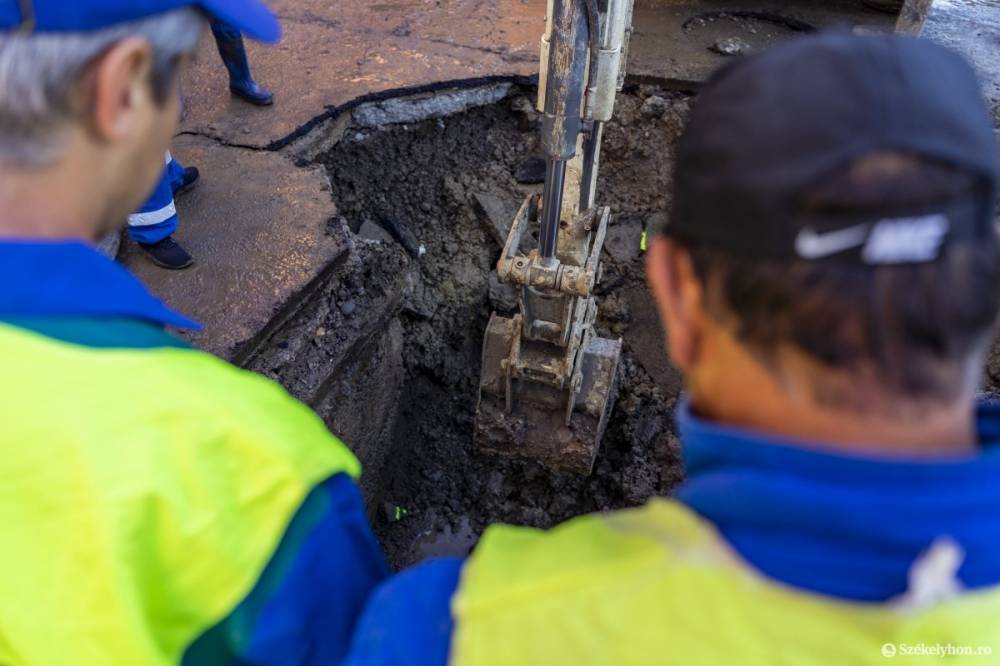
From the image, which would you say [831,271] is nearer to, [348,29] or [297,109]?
[297,109]

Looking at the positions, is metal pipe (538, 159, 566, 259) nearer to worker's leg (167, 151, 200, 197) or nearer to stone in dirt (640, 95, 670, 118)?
worker's leg (167, 151, 200, 197)

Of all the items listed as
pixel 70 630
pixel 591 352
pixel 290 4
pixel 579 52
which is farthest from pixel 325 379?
pixel 290 4

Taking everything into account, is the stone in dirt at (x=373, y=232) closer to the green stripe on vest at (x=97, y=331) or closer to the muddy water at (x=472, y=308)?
the muddy water at (x=472, y=308)

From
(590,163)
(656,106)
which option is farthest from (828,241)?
(656,106)

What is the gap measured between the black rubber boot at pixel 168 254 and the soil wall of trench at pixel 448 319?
1.44 feet

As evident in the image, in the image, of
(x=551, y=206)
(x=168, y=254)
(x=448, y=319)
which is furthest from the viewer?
(x=448, y=319)

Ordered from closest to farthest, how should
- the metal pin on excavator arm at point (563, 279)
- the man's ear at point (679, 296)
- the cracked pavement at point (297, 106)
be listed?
the man's ear at point (679, 296) < the metal pin on excavator arm at point (563, 279) < the cracked pavement at point (297, 106)

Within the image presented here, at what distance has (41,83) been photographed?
904mm

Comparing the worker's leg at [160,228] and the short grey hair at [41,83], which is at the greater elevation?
the short grey hair at [41,83]

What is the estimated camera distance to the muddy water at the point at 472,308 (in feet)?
10.8

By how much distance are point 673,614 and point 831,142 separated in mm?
469

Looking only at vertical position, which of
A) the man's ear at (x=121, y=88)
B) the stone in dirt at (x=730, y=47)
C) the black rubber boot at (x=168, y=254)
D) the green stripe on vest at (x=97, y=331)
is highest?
the man's ear at (x=121, y=88)

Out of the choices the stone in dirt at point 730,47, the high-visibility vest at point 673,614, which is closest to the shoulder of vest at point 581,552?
the high-visibility vest at point 673,614

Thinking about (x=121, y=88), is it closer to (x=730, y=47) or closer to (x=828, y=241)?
(x=828, y=241)
